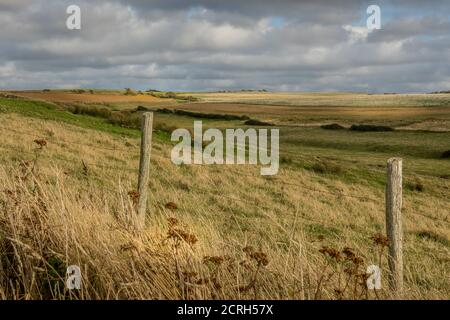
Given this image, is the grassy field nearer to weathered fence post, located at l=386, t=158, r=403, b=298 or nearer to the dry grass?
the dry grass

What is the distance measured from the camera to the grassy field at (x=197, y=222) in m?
4.80

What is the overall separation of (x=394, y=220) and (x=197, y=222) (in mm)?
4061

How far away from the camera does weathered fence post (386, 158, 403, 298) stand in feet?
19.0

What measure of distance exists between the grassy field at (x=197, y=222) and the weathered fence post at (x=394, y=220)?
246 millimetres

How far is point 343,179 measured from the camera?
28766 mm

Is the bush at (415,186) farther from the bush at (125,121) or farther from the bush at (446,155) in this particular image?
the bush at (125,121)

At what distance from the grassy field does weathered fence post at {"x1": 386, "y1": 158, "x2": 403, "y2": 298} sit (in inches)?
9.7

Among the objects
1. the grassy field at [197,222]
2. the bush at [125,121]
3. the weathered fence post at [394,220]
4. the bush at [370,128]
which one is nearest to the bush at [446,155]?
the grassy field at [197,222]

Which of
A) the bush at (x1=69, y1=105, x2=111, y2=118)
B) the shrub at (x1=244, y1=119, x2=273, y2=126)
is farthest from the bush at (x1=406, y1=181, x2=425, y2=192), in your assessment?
the shrub at (x1=244, y1=119, x2=273, y2=126)

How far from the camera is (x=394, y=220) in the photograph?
5961mm
